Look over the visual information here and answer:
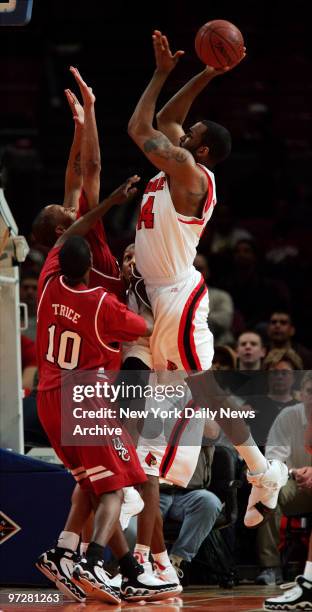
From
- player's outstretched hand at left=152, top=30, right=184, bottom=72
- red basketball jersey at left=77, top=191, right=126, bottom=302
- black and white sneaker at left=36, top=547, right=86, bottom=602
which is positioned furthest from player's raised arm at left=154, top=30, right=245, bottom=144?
black and white sneaker at left=36, top=547, right=86, bottom=602

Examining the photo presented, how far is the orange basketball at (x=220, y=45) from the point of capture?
650cm

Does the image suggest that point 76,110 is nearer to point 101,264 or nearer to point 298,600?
point 101,264

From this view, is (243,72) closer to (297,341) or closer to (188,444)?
(297,341)

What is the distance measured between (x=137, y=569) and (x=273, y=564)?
5.70 feet

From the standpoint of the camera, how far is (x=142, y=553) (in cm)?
650

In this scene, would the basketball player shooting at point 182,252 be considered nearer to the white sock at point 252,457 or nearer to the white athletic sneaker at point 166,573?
the white sock at point 252,457

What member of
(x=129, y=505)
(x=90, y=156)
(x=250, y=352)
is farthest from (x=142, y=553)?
(x=250, y=352)

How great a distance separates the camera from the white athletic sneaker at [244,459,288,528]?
257 inches

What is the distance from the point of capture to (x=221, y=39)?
21.3 ft

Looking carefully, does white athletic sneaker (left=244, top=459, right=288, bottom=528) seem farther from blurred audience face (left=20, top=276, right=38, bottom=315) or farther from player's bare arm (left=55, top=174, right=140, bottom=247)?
blurred audience face (left=20, top=276, right=38, bottom=315)

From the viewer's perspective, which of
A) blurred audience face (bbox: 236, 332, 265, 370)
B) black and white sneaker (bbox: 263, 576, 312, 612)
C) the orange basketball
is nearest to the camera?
black and white sneaker (bbox: 263, 576, 312, 612)

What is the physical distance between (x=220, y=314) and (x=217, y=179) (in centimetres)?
386

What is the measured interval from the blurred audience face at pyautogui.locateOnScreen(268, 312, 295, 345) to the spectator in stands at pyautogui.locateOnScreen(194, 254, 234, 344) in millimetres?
436

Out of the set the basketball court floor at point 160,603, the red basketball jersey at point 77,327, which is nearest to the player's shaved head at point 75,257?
the red basketball jersey at point 77,327
